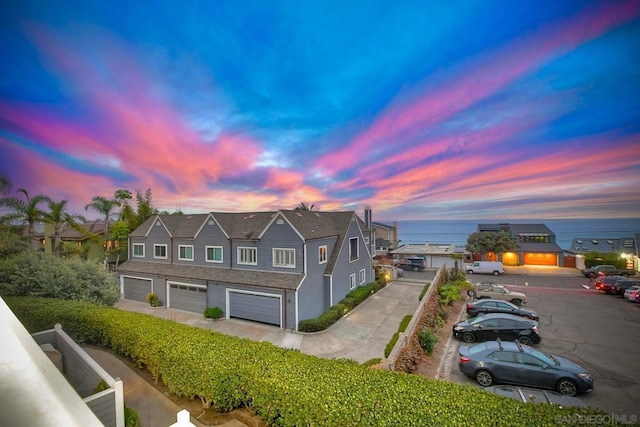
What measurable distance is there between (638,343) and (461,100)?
45.8 ft

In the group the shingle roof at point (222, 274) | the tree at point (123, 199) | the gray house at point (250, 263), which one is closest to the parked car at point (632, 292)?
the gray house at point (250, 263)

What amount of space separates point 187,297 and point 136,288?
19.1 feet

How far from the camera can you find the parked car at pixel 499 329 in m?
11.6

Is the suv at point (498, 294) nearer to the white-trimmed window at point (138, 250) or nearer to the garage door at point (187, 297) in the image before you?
the garage door at point (187, 297)

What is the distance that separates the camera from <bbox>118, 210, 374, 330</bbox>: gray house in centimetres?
1479

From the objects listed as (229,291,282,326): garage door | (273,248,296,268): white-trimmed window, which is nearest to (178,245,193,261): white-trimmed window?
(229,291,282,326): garage door

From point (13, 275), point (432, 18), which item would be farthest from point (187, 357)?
point (432, 18)

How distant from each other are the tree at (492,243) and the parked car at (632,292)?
44.7 feet

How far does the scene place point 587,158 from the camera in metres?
12.1

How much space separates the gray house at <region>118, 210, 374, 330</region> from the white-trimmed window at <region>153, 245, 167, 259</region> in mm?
82

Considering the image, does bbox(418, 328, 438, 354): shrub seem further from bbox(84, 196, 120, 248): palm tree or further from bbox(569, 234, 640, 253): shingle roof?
bbox(569, 234, 640, 253): shingle roof

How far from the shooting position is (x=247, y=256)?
16609 millimetres

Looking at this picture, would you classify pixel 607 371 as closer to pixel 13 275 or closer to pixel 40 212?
pixel 13 275

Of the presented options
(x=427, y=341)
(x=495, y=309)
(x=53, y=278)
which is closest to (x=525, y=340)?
(x=495, y=309)
